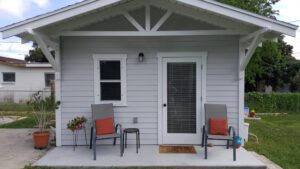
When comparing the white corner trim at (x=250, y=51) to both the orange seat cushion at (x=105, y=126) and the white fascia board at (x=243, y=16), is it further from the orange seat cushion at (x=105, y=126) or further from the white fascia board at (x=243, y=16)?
the orange seat cushion at (x=105, y=126)

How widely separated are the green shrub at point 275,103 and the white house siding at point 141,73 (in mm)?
8862

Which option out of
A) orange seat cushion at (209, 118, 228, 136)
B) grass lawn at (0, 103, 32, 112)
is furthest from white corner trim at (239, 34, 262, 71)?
grass lawn at (0, 103, 32, 112)

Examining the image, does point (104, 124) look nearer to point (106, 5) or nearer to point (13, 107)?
point (106, 5)

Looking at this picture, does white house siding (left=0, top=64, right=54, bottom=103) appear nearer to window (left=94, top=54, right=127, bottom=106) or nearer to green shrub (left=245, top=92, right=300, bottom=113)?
window (left=94, top=54, right=127, bottom=106)

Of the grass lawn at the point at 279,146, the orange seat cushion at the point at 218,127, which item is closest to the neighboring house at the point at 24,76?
the grass lawn at the point at 279,146

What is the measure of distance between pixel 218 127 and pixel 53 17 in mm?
3628

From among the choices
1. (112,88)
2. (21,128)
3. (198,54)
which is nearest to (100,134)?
(112,88)

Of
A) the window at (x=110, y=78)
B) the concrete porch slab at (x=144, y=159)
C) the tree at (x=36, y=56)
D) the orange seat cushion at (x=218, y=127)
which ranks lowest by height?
the concrete porch slab at (x=144, y=159)

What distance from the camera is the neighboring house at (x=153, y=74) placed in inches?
227

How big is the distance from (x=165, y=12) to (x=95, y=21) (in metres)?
1.43

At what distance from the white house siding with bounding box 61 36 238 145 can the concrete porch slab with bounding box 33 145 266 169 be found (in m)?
0.61

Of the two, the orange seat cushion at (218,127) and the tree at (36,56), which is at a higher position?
the tree at (36,56)

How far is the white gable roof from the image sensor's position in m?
4.73

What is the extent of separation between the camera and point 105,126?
17.4 feet
